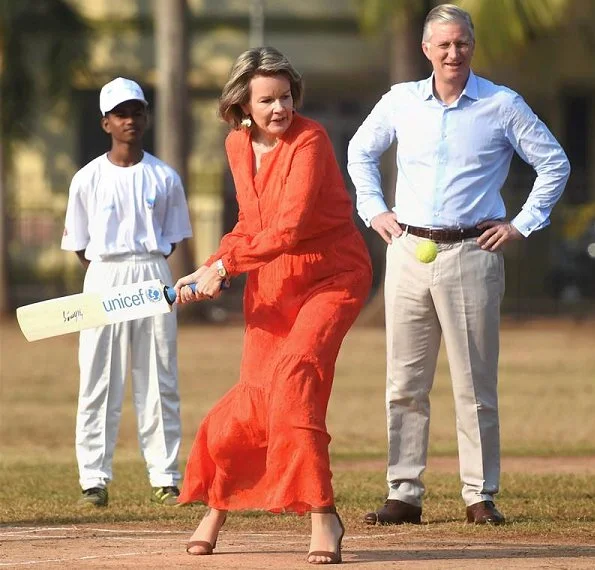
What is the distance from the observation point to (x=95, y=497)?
914 cm

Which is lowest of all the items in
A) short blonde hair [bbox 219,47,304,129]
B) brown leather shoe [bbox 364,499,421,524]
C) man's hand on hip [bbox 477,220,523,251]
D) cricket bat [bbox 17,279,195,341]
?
brown leather shoe [bbox 364,499,421,524]

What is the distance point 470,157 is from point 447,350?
3.19ft

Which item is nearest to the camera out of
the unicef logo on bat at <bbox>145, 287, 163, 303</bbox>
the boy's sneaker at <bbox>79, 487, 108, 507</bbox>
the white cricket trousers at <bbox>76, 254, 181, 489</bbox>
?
the unicef logo on bat at <bbox>145, 287, 163, 303</bbox>

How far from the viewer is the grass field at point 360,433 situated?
28.3 feet

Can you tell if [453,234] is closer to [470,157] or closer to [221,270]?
[470,157]

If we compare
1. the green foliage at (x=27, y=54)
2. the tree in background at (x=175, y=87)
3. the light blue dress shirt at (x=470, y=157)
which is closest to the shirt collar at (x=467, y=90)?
the light blue dress shirt at (x=470, y=157)

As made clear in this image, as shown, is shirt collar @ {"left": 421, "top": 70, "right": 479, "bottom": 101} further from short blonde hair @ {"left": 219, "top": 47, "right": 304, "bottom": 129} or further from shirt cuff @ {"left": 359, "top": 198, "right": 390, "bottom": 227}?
short blonde hair @ {"left": 219, "top": 47, "right": 304, "bottom": 129}

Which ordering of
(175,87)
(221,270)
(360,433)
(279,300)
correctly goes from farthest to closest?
(175,87) → (360,433) → (279,300) → (221,270)

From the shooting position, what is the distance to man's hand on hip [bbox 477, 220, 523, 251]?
26.6 feet

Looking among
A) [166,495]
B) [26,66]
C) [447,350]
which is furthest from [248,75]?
[26,66]

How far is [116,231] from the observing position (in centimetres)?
930

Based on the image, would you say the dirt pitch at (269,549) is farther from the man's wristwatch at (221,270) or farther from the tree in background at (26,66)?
the tree in background at (26,66)

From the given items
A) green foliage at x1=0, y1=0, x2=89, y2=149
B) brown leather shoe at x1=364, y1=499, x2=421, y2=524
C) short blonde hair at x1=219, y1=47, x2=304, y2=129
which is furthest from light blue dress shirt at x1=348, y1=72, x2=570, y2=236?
green foliage at x1=0, y1=0, x2=89, y2=149

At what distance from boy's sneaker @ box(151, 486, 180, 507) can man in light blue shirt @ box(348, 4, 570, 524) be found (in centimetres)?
136
